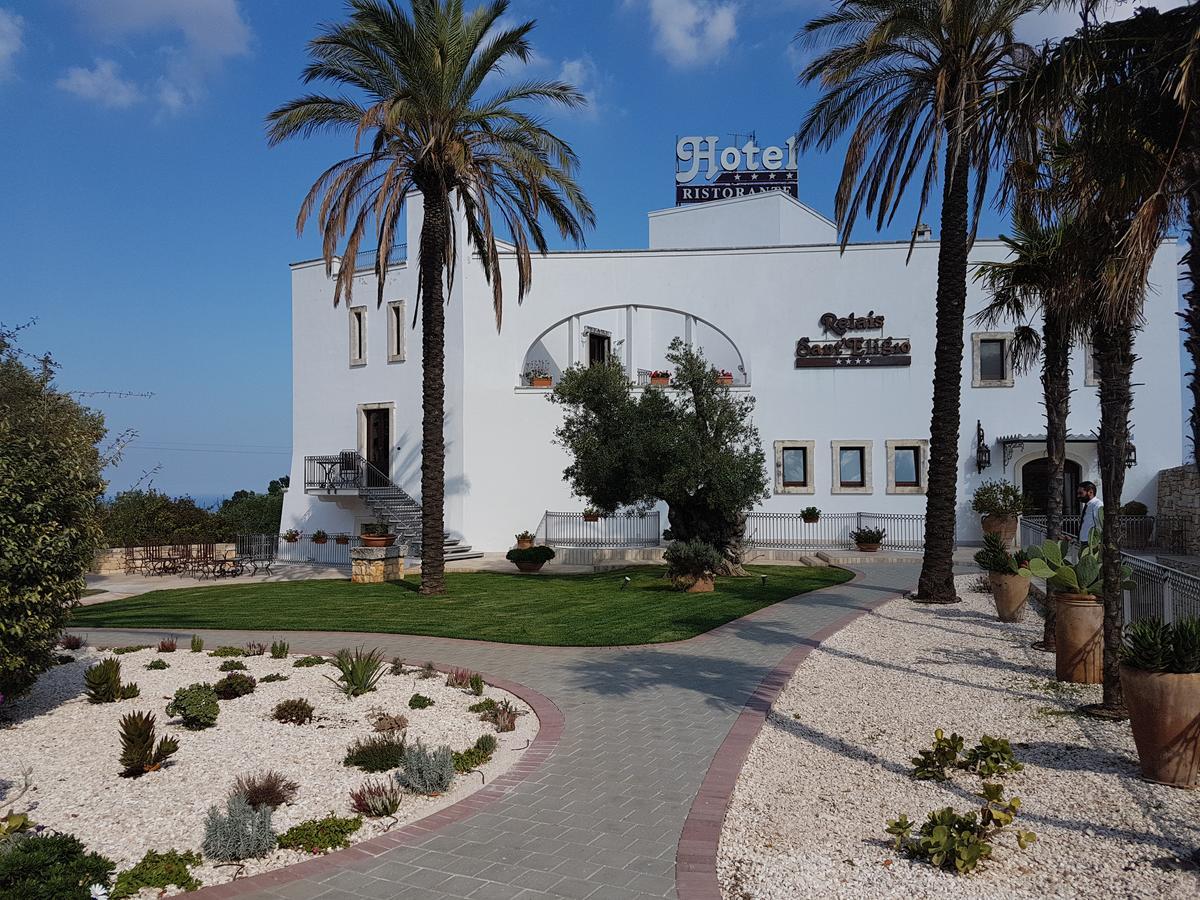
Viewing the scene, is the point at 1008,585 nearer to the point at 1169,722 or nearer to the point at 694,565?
the point at 694,565

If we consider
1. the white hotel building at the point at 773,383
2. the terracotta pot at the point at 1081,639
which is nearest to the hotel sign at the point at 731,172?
the white hotel building at the point at 773,383

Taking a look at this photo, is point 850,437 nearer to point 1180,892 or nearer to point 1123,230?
point 1123,230

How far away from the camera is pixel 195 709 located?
7605 mm

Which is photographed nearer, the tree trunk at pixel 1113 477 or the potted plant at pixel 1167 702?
the potted plant at pixel 1167 702

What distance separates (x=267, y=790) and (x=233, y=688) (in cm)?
Result: 356

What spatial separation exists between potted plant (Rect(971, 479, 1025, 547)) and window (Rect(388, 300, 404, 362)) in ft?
64.0

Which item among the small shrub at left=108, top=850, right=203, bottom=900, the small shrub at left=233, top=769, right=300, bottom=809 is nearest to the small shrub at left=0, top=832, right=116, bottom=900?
the small shrub at left=108, top=850, right=203, bottom=900

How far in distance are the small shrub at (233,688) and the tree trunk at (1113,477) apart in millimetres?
8361

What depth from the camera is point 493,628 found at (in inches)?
513

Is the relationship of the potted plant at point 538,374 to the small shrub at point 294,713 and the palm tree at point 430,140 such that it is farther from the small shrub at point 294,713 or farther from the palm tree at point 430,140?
the small shrub at point 294,713

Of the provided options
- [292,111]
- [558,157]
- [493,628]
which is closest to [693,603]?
[493,628]

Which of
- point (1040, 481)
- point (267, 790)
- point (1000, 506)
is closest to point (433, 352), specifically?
point (267, 790)

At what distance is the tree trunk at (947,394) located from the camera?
14805 millimetres

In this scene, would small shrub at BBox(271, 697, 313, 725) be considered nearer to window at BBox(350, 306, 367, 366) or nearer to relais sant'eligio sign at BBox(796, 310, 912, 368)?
relais sant'eligio sign at BBox(796, 310, 912, 368)
